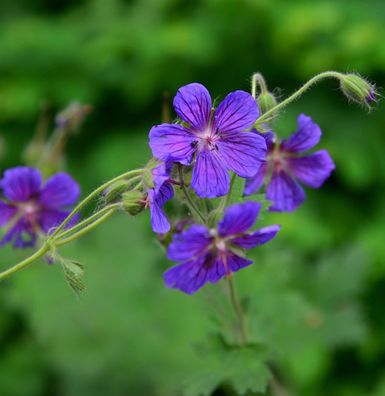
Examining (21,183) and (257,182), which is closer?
(257,182)

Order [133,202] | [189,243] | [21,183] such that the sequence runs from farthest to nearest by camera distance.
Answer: [21,183] → [133,202] → [189,243]

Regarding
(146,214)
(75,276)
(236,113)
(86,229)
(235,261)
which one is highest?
(236,113)

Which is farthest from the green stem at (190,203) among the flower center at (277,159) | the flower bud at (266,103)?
the flower center at (277,159)

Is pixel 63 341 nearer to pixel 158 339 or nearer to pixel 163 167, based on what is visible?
pixel 158 339

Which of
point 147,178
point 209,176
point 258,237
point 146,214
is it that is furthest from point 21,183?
point 146,214

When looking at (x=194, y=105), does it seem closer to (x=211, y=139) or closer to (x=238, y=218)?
(x=211, y=139)

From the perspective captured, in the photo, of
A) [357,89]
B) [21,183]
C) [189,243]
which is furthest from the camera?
[21,183]
